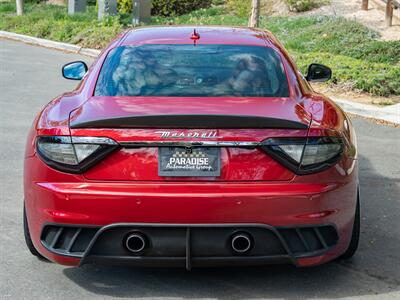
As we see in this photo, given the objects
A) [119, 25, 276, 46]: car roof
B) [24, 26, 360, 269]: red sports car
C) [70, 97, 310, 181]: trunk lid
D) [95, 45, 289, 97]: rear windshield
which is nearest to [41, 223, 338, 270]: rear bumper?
[24, 26, 360, 269]: red sports car

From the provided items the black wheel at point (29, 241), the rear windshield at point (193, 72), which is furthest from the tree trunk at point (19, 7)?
the black wheel at point (29, 241)

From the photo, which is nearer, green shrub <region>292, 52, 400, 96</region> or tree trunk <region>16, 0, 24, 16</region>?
green shrub <region>292, 52, 400, 96</region>

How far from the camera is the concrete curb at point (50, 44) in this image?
18.2 meters

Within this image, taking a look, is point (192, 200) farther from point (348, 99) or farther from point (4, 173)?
point (348, 99)

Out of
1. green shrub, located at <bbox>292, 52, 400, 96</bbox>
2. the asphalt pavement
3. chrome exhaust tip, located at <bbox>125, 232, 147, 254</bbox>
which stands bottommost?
green shrub, located at <bbox>292, 52, 400, 96</bbox>

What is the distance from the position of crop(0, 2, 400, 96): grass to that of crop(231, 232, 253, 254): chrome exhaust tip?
813 centimetres

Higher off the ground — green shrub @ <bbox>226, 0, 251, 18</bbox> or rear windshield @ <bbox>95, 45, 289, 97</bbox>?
rear windshield @ <bbox>95, 45, 289, 97</bbox>

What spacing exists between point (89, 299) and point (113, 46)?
6.26 feet

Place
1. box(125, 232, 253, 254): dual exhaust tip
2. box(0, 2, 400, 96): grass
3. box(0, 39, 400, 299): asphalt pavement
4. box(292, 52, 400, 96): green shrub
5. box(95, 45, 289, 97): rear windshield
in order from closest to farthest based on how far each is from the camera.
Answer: box(125, 232, 253, 254): dual exhaust tip < box(0, 39, 400, 299): asphalt pavement < box(95, 45, 289, 97): rear windshield < box(292, 52, 400, 96): green shrub < box(0, 2, 400, 96): grass

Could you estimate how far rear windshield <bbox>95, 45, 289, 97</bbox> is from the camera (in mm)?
5145

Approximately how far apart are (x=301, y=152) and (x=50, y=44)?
16083 mm

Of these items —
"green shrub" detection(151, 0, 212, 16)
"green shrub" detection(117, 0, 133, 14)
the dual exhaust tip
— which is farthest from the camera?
"green shrub" detection(151, 0, 212, 16)

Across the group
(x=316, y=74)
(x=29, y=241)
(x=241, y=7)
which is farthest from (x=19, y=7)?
(x=29, y=241)

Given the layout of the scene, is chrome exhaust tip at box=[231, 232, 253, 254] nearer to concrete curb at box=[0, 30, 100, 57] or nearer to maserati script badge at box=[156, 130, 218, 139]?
maserati script badge at box=[156, 130, 218, 139]
